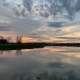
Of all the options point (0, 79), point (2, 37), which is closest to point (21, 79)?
point (0, 79)

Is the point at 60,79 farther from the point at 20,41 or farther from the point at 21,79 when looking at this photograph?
the point at 20,41

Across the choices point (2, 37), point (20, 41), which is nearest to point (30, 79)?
point (20, 41)

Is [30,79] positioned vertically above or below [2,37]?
below

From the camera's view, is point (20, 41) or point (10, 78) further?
point (20, 41)

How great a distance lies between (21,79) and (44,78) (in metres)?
1.42

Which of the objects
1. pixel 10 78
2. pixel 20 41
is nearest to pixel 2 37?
pixel 20 41

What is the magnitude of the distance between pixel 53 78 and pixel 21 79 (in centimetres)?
200

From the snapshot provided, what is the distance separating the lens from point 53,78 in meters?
12.5

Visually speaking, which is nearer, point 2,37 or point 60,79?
point 60,79

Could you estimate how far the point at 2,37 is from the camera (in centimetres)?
10119

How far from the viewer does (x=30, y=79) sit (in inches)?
482

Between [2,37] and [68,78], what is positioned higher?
[2,37]

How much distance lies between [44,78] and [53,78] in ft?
1.90

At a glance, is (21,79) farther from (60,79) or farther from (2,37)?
(2,37)
